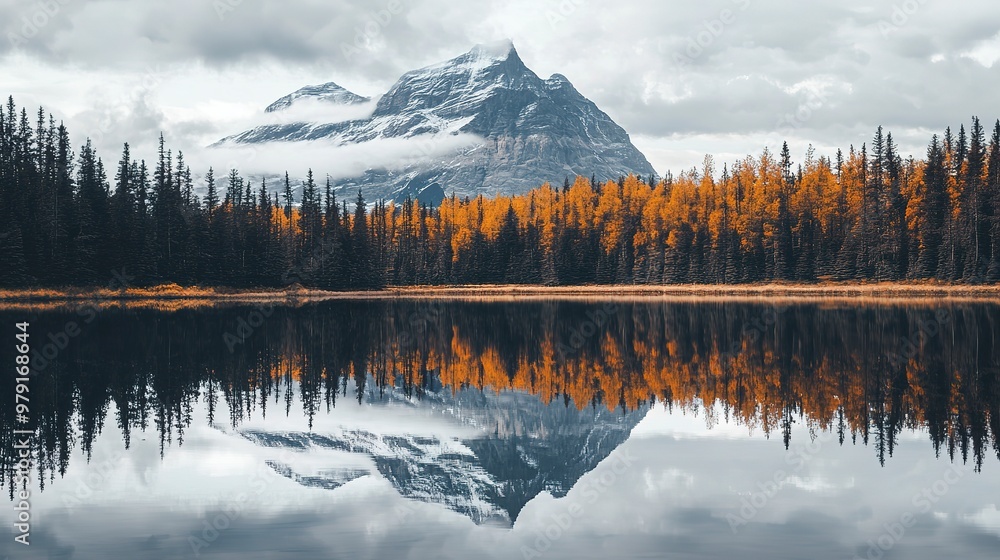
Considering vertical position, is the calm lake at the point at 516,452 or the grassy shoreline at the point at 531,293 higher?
the grassy shoreline at the point at 531,293

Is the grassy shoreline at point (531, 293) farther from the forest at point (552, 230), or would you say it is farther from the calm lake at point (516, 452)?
the calm lake at point (516, 452)

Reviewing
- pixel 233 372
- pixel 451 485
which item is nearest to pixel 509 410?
pixel 451 485

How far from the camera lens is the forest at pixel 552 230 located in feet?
344

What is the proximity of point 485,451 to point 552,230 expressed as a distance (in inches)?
5349

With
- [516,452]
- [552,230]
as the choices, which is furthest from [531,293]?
[516,452]

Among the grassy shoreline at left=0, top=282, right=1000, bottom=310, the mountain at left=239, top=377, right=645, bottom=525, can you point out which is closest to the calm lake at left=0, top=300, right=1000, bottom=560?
the mountain at left=239, top=377, right=645, bottom=525

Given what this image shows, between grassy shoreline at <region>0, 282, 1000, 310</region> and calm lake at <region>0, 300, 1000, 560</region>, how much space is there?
53.1m

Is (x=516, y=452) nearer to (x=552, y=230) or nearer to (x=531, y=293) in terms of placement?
(x=531, y=293)

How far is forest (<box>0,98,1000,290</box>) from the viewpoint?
344ft

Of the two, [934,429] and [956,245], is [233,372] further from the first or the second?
[956,245]

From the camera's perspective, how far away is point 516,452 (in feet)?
71.2

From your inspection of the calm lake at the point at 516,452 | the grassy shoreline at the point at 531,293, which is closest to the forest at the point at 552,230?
the grassy shoreline at the point at 531,293

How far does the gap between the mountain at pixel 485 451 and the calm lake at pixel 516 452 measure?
0.31 ft

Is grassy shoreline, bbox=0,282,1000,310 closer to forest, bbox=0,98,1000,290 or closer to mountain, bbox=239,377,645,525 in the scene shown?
forest, bbox=0,98,1000,290
